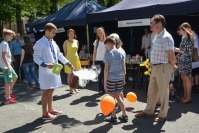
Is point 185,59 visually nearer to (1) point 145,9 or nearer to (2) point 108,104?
(1) point 145,9

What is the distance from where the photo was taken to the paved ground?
4715 millimetres

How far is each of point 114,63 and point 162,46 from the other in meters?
0.87

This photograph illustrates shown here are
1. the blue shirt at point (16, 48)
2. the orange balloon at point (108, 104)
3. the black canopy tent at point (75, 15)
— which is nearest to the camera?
the orange balloon at point (108, 104)

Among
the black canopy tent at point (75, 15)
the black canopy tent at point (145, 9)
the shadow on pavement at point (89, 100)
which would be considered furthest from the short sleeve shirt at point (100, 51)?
the black canopy tent at point (75, 15)

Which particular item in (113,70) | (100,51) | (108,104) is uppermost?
(100,51)

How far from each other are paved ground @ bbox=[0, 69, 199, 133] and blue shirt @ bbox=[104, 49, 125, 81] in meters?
0.88

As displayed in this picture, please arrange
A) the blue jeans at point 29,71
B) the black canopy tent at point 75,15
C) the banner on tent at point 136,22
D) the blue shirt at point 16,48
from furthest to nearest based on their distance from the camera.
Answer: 1. the black canopy tent at point 75,15
2. the blue shirt at point 16,48
3. the blue jeans at point 29,71
4. the banner on tent at point 136,22

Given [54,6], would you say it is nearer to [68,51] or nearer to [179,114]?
[68,51]

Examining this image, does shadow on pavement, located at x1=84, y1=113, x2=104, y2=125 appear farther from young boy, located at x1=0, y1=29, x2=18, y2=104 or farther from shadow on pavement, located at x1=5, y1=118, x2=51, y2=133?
young boy, located at x1=0, y1=29, x2=18, y2=104

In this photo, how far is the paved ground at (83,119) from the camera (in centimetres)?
471

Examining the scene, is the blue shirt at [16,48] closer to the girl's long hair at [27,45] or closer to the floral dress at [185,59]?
the girl's long hair at [27,45]

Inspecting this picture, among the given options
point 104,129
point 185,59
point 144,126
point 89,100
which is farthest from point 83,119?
point 185,59

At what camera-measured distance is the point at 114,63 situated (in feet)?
15.6

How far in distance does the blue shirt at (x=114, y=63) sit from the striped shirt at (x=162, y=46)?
598 millimetres
